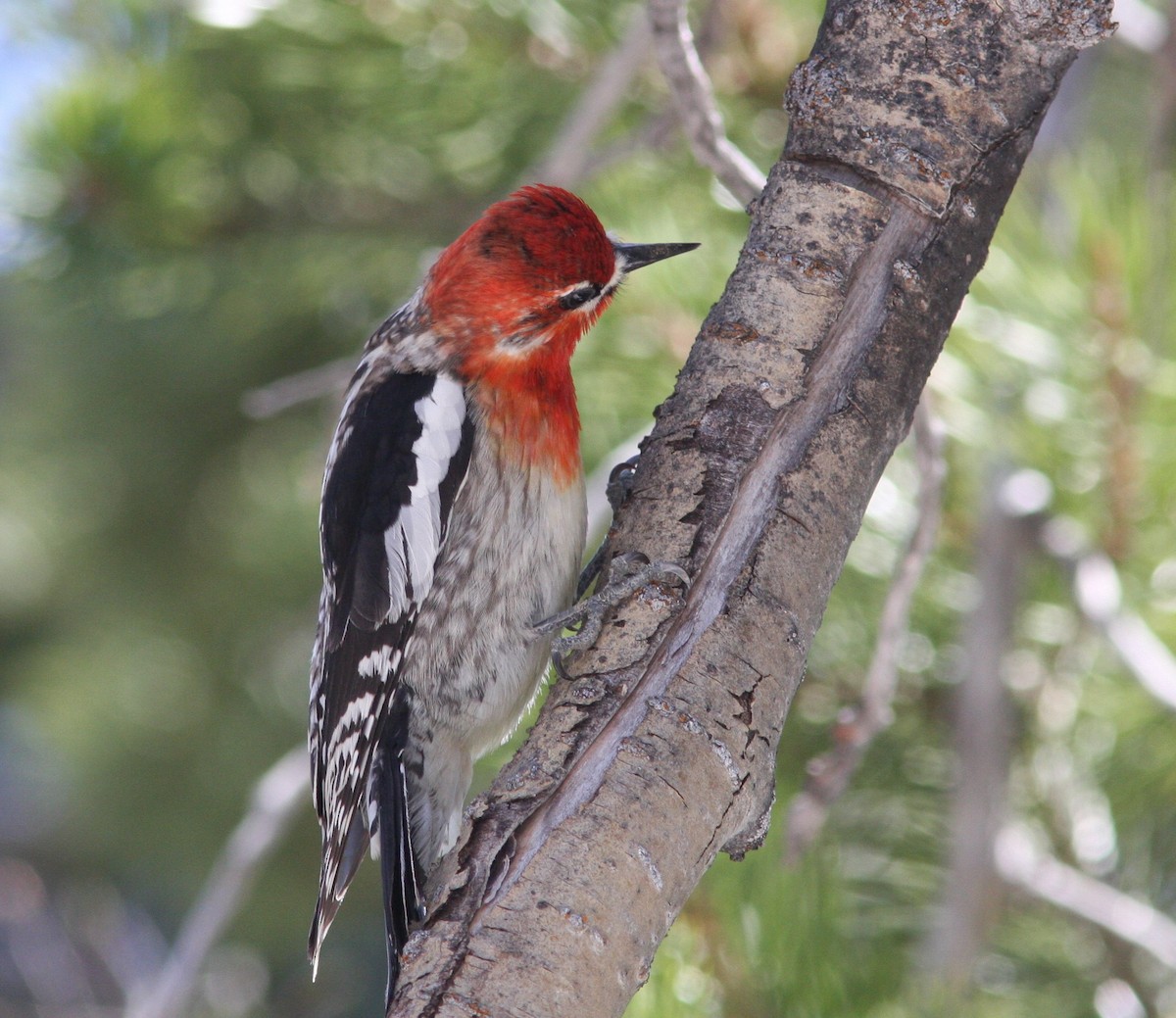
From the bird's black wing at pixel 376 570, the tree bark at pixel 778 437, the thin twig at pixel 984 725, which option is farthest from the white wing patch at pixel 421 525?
the thin twig at pixel 984 725

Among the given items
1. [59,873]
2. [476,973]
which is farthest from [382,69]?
[59,873]

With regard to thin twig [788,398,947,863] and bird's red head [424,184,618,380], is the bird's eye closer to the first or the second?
bird's red head [424,184,618,380]

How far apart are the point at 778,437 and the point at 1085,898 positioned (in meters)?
0.93

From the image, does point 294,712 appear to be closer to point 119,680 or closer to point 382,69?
point 119,680

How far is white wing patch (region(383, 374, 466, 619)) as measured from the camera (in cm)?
170

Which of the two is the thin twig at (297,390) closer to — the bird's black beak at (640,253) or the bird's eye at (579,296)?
the bird's eye at (579,296)

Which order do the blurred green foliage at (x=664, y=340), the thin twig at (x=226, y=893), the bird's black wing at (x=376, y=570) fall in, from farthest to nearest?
the thin twig at (x=226, y=893), the bird's black wing at (x=376, y=570), the blurred green foliage at (x=664, y=340)

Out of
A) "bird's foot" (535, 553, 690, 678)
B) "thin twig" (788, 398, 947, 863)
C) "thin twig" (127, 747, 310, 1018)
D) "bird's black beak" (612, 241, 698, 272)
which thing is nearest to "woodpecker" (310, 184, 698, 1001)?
"bird's black beak" (612, 241, 698, 272)

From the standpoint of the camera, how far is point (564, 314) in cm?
178

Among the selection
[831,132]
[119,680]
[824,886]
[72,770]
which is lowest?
[72,770]

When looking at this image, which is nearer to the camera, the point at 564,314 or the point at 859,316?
the point at 859,316

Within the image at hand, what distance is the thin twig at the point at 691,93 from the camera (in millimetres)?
1229

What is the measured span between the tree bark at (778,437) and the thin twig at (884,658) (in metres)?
0.20

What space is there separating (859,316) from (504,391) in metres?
0.73
